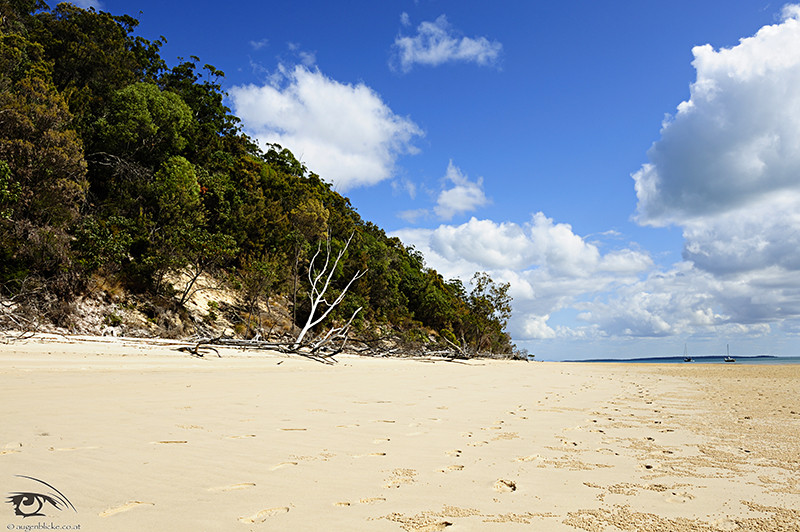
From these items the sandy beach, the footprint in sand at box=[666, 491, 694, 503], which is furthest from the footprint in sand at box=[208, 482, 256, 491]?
the footprint in sand at box=[666, 491, 694, 503]

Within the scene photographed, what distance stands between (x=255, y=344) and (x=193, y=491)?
1083 cm

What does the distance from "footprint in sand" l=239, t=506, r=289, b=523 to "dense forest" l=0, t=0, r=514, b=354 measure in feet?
40.0

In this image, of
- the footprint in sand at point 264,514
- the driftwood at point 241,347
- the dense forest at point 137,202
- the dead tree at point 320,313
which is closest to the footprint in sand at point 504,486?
the footprint in sand at point 264,514

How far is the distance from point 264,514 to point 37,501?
93 cm

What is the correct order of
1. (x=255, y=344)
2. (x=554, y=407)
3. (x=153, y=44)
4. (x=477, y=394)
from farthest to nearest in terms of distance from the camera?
1. (x=153, y=44)
2. (x=255, y=344)
3. (x=477, y=394)
4. (x=554, y=407)

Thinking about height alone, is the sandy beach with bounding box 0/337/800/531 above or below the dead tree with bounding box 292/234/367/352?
below

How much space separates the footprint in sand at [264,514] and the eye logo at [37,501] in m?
0.70

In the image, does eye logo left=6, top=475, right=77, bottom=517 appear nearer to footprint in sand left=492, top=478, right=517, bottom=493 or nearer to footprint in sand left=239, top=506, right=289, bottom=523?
footprint in sand left=239, top=506, right=289, bottom=523

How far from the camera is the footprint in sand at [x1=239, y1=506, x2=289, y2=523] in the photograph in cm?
172

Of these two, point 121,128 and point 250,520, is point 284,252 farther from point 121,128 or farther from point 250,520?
point 250,520

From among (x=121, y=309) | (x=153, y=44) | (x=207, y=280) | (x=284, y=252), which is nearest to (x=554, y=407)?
(x=121, y=309)

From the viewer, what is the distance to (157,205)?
1784 cm

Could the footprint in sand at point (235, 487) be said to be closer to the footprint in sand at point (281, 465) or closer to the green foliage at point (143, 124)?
the footprint in sand at point (281, 465)

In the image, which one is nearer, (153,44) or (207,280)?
(207,280)
